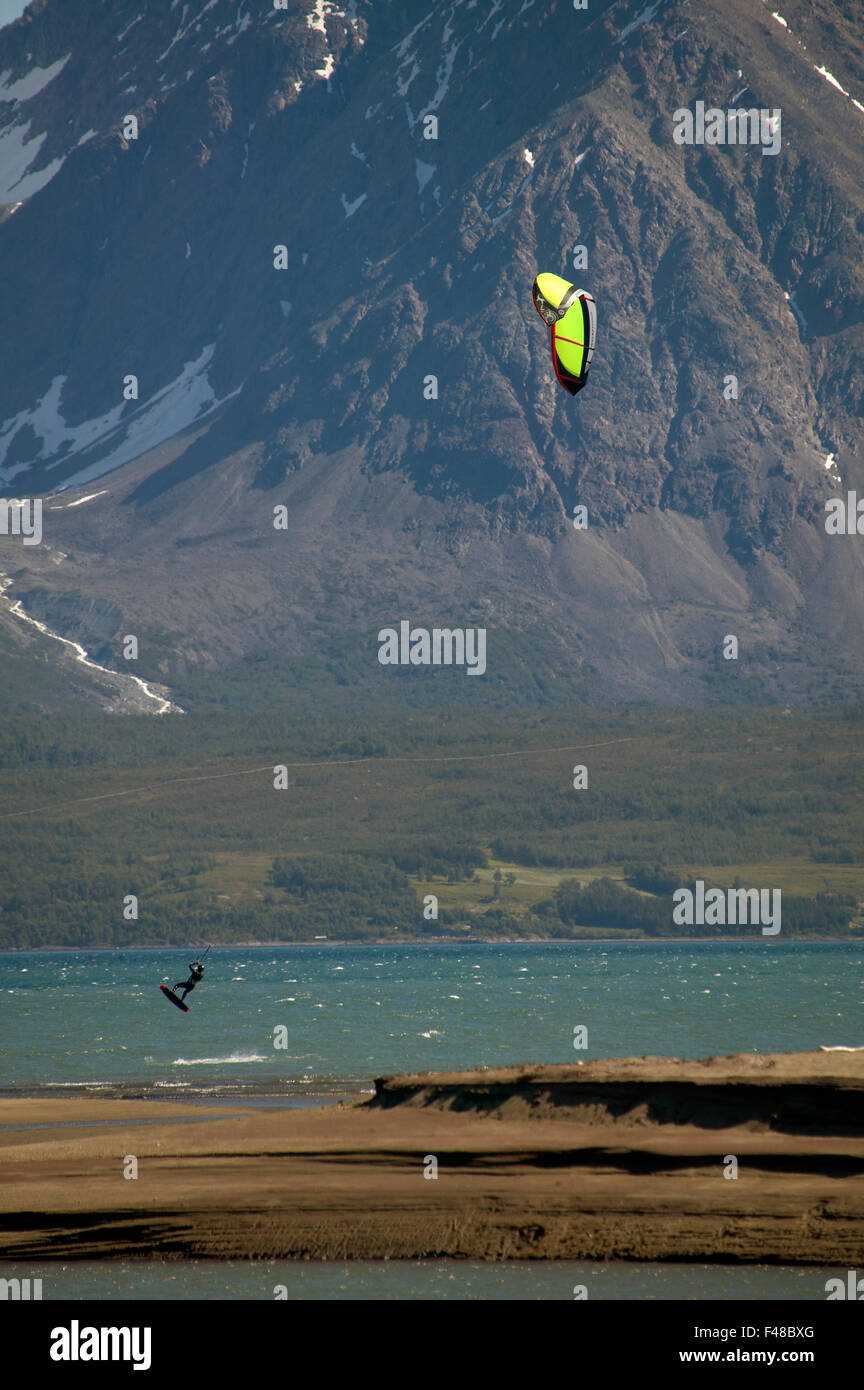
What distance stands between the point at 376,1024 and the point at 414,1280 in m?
68.6

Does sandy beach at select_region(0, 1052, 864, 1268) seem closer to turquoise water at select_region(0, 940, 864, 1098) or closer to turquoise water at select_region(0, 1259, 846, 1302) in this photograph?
turquoise water at select_region(0, 1259, 846, 1302)

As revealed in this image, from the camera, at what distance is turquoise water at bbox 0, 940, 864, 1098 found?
76062 millimetres

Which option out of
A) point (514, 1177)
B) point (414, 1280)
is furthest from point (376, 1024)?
point (414, 1280)

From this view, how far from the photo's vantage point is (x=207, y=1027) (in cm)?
10588

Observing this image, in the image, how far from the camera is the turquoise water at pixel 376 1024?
250 feet

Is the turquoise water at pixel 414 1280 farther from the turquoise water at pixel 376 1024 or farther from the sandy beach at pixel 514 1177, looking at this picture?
the turquoise water at pixel 376 1024

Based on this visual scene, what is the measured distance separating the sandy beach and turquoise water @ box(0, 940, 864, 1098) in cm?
2107

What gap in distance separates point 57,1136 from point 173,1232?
16.0 meters

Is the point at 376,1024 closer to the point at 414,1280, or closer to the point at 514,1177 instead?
the point at 514,1177

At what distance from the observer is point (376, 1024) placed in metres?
104

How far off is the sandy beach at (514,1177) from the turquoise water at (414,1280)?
51 cm

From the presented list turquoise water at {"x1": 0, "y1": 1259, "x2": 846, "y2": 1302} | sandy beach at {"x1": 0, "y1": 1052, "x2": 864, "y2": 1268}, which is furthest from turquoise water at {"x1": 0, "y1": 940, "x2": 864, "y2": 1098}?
turquoise water at {"x1": 0, "y1": 1259, "x2": 846, "y2": 1302}
